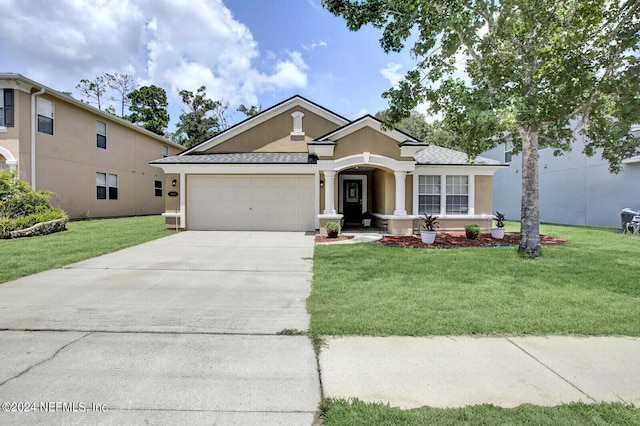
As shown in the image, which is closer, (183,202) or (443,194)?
(443,194)

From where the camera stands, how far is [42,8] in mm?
13164

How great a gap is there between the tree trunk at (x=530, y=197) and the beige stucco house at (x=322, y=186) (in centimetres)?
429

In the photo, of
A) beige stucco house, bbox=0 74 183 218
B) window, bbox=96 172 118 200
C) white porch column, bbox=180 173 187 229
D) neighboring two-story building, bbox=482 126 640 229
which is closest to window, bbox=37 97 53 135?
beige stucco house, bbox=0 74 183 218

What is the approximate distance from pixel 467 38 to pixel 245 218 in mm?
10660

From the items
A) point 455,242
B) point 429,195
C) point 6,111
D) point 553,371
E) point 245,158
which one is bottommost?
point 553,371

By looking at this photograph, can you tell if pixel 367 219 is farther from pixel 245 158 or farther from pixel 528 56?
pixel 528 56

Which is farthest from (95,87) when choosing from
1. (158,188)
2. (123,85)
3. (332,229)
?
(332,229)

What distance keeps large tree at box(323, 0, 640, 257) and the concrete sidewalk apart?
16.5 ft

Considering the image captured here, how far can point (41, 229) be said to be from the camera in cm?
1197

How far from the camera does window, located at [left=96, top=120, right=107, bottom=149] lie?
64.2 feet

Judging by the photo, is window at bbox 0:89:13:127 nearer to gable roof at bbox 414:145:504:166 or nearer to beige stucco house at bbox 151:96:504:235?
beige stucco house at bbox 151:96:504:235

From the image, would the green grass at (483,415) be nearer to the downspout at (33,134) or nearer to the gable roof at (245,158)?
the gable roof at (245,158)

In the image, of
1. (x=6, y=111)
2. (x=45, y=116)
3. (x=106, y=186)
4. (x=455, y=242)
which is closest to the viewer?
(x=455, y=242)

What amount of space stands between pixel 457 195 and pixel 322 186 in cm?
592
